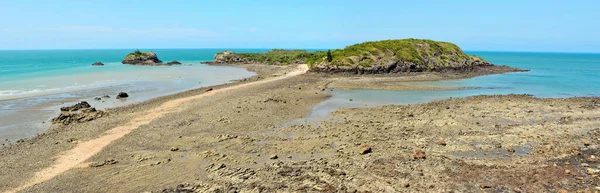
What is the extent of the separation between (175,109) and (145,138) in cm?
787

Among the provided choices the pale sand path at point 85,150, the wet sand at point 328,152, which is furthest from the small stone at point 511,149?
the pale sand path at point 85,150

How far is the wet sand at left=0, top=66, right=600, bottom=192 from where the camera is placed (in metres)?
11.5

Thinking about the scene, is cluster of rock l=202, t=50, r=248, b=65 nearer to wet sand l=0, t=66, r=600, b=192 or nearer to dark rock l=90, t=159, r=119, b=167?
wet sand l=0, t=66, r=600, b=192

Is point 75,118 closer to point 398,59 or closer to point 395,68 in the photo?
point 395,68

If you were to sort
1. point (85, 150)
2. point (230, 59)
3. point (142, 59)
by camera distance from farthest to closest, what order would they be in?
point (230, 59), point (142, 59), point (85, 150)

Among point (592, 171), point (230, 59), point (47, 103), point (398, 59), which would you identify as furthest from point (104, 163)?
point (230, 59)

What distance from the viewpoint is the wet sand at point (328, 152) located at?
1150 cm

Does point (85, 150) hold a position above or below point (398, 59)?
below

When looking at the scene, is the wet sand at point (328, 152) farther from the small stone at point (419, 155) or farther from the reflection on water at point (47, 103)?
the reflection on water at point (47, 103)

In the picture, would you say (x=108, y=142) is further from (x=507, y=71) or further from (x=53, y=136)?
(x=507, y=71)

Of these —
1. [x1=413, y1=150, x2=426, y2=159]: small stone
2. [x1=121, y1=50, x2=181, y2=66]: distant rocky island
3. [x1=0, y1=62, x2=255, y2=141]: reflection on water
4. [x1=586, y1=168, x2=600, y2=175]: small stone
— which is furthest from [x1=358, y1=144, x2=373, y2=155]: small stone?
[x1=121, y1=50, x2=181, y2=66]: distant rocky island

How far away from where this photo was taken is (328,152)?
48.3 ft

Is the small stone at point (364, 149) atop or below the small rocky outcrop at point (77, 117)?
atop

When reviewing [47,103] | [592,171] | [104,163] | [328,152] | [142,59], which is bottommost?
[47,103]
